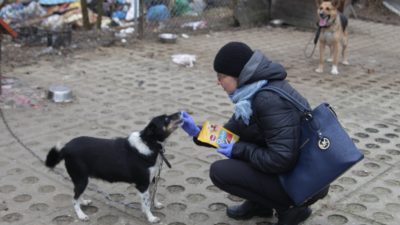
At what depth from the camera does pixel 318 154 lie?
2.85m

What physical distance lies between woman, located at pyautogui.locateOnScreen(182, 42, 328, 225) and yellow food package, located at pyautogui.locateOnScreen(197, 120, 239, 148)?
4 cm

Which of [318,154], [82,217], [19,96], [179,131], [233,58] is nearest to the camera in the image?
[318,154]

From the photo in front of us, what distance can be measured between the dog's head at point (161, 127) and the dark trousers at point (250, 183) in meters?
0.38

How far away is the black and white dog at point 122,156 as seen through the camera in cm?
316

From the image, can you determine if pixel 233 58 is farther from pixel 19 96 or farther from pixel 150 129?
pixel 19 96

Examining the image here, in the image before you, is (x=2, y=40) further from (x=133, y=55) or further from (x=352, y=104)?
(x=352, y=104)

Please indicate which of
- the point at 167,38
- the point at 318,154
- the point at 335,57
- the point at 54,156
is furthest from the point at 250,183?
the point at 167,38

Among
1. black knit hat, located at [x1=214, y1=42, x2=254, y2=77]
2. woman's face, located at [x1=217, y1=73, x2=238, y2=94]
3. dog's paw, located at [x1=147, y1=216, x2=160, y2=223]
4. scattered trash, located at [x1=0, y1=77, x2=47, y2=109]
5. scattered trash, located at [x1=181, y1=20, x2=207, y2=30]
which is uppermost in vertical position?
black knit hat, located at [x1=214, y1=42, x2=254, y2=77]

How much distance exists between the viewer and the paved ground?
3.60m

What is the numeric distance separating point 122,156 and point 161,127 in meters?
0.32

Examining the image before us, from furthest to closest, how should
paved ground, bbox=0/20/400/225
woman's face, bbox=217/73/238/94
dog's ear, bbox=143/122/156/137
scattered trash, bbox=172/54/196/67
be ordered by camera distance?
scattered trash, bbox=172/54/196/67 < paved ground, bbox=0/20/400/225 < dog's ear, bbox=143/122/156/137 < woman's face, bbox=217/73/238/94

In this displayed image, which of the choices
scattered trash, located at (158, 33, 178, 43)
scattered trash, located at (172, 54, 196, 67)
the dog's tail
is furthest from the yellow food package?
scattered trash, located at (158, 33, 178, 43)

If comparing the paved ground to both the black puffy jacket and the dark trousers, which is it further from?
the black puffy jacket

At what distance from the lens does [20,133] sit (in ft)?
16.0
